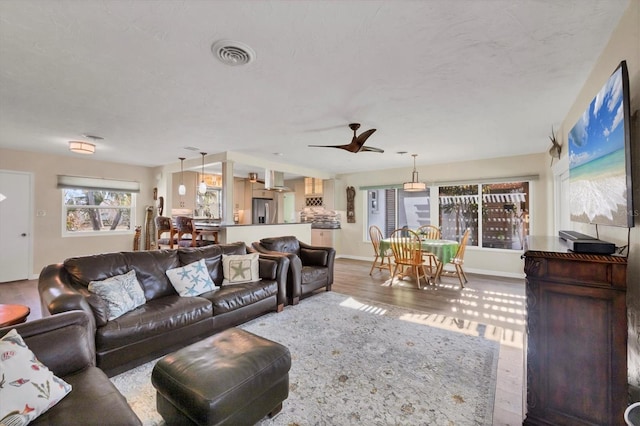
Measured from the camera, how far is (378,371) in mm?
2197

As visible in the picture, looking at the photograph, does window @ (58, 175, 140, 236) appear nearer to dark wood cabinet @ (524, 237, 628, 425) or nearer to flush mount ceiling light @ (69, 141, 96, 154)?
flush mount ceiling light @ (69, 141, 96, 154)

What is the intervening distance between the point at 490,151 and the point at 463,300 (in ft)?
9.30

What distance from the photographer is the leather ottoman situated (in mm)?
1371

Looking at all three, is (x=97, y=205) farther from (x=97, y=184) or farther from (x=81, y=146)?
(x=81, y=146)

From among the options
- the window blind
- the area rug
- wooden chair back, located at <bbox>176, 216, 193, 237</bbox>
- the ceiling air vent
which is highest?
the ceiling air vent

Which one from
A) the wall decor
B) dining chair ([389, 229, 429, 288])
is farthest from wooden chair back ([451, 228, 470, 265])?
the wall decor

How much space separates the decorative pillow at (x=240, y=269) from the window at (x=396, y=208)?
457cm

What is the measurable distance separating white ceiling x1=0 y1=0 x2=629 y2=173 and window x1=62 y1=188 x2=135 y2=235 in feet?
7.12

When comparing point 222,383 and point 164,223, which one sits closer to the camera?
point 222,383

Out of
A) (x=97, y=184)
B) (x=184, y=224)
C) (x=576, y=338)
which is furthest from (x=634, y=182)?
(x=97, y=184)

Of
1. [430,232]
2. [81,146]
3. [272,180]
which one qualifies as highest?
[81,146]

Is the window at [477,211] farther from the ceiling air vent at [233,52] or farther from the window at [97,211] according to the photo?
the window at [97,211]

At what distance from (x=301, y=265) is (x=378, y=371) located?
1.90m

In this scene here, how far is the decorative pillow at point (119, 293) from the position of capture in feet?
7.32
